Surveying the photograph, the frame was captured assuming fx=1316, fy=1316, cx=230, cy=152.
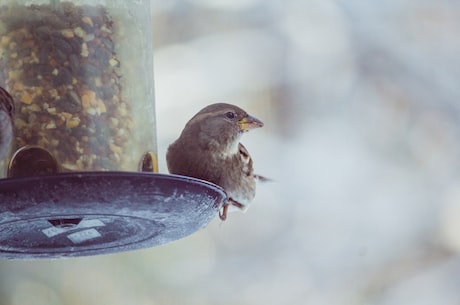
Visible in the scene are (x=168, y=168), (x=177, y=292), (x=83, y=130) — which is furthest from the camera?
(x=177, y=292)

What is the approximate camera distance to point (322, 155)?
23.6 ft

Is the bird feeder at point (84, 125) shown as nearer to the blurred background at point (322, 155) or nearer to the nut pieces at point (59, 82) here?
the nut pieces at point (59, 82)

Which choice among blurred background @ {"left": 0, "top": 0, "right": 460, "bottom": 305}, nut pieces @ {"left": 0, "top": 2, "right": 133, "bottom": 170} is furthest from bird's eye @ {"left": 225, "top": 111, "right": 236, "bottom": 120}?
blurred background @ {"left": 0, "top": 0, "right": 460, "bottom": 305}

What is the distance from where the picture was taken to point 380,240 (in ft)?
23.8

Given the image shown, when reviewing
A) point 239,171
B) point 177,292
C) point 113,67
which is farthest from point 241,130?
point 177,292

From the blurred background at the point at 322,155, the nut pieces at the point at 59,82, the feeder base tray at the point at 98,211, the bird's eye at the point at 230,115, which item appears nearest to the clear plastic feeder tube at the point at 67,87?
the nut pieces at the point at 59,82

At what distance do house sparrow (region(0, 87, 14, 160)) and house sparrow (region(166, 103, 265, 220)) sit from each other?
2.51ft

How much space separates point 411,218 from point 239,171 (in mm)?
2695

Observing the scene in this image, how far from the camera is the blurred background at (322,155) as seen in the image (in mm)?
7027

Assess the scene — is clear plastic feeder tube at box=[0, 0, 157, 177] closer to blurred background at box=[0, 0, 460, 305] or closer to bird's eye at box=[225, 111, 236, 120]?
bird's eye at box=[225, 111, 236, 120]

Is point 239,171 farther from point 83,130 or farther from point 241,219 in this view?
point 241,219

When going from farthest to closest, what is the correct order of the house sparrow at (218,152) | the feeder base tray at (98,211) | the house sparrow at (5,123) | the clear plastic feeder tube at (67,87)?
the house sparrow at (218,152), the clear plastic feeder tube at (67,87), the house sparrow at (5,123), the feeder base tray at (98,211)

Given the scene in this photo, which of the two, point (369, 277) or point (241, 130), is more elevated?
point (241, 130)

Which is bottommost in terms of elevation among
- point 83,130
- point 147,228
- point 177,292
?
point 177,292
